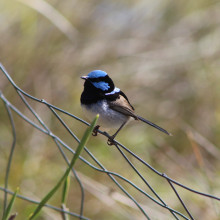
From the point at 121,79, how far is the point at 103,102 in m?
A: 1.22

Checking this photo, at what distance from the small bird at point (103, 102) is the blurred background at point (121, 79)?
0.61 m

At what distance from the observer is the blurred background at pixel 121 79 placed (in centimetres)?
273

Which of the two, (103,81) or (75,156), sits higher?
(103,81)

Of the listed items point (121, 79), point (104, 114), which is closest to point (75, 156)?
point (104, 114)

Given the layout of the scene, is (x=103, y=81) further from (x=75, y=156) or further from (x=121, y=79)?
(x=121, y=79)

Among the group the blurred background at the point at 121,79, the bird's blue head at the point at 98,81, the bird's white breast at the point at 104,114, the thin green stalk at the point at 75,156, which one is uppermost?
the blurred background at the point at 121,79

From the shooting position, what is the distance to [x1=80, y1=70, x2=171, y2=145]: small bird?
194 cm

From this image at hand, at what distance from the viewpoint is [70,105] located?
9.91 feet

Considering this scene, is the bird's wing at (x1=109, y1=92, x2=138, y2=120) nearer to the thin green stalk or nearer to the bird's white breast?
the bird's white breast

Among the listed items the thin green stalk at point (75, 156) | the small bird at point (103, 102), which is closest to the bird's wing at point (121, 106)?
the small bird at point (103, 102)

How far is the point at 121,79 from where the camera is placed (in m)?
3.20

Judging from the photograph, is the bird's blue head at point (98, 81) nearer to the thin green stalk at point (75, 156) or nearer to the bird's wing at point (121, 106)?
the bird's wing at point (121, 106)

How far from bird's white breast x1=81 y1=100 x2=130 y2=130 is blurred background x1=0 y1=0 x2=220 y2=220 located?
1.98 ft

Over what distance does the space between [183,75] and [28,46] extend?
1151 millimetres
